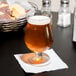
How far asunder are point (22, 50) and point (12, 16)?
0.21 metres

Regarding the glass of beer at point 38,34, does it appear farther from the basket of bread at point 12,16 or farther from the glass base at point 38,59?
the basket of bread at point 12,16

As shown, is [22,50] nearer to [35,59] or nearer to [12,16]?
[35,59]

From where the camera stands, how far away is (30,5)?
47.3 inches

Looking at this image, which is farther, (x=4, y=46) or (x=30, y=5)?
(x=30, y=5)

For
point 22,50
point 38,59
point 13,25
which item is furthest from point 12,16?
point 38,59

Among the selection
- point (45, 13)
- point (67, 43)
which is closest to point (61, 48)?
point (67, 43)

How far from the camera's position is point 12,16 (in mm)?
1076

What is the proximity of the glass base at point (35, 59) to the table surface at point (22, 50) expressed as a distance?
0.04 meters

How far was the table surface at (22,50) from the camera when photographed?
30.5 inches

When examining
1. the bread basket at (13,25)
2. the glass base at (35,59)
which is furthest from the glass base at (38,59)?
the bread basket at (13,25)

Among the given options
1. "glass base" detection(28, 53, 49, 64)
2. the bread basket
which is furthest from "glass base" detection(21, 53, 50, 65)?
the bread basket

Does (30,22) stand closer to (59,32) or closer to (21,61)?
A: (21,61)

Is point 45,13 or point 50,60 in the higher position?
point 45,13

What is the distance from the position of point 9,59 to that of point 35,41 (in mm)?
130
